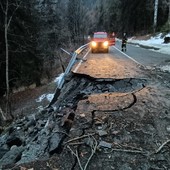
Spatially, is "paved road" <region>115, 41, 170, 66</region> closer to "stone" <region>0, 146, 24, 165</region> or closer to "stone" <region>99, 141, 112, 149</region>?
"stone" <region>99, 141, 112, 149</region>

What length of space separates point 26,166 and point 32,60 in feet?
56.7

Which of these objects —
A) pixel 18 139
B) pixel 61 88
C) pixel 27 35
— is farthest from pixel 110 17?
pixel 18 139

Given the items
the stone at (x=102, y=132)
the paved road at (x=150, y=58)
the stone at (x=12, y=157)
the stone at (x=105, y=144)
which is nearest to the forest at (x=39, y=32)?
the paved road at (x=150, y=58)

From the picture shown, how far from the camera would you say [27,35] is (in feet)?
66.3

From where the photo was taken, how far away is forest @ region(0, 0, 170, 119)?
17.6 m

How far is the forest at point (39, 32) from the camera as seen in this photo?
17609 millimetres

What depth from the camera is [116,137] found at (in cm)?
477

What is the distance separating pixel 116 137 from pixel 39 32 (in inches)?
791

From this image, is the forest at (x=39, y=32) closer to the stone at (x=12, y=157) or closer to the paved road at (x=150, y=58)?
the paved road at (x=150, y=58)

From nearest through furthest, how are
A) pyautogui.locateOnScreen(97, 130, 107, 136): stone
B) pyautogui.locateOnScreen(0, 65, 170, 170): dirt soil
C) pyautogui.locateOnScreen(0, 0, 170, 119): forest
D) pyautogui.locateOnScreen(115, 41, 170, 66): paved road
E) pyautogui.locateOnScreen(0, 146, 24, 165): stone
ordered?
pyautogui.locateOnScreen(0, 65, 170, 170): dirt soil
pyautogui.locateOnScreen(0, 146, 24, 165): stone
pyautogui.locateOnScreen(97, 130, 107, 136): stone
pyautogui.locateOnScreen(115, 41, 170, 66): paved road
pyautogui.locateOnScreen(0, 0, 170, 119): forest

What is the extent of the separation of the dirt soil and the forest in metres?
8.57

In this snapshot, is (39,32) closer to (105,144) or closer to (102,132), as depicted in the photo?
(102,132)

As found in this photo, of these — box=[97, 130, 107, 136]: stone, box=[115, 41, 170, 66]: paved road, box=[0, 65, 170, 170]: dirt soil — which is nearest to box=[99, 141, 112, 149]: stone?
box=[0, 65, 170, 170]: dirt soil

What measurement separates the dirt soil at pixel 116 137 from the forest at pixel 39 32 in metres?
8.57
